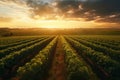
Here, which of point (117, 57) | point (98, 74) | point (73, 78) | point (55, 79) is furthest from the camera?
point (117, 57)

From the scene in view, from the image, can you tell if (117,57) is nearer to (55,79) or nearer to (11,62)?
(55,79)

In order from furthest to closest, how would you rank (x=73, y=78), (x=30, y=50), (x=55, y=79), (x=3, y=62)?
(x=30, y=50)
(x=3, y=62)
(x=55, y=79)
(x=73, y=78)

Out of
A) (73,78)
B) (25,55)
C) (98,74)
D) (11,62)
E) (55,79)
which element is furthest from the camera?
(25,55)

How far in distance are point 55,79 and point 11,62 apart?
5656 mm

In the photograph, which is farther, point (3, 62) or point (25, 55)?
point (25, 55)

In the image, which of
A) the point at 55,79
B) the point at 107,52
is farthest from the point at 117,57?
the point at 55,79

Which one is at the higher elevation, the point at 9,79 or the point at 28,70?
the point at 28,70

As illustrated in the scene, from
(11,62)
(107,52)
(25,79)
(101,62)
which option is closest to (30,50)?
(11,62)

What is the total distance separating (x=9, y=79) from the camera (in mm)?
14609

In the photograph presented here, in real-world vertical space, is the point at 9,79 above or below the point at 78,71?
below

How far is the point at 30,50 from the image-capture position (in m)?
26.3

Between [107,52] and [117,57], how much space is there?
3842 millimetres

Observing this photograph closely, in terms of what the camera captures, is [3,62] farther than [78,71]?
Yes

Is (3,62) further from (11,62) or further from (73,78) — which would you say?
A: (73,78)
